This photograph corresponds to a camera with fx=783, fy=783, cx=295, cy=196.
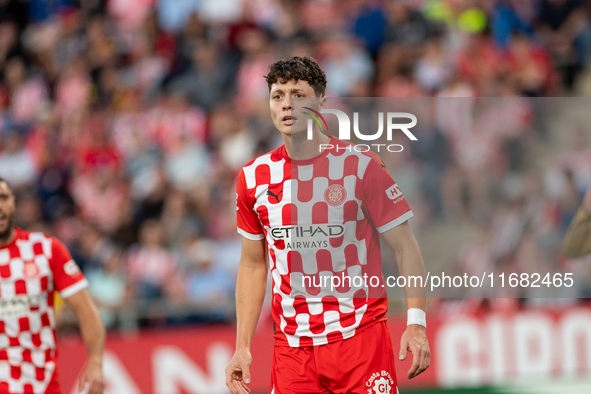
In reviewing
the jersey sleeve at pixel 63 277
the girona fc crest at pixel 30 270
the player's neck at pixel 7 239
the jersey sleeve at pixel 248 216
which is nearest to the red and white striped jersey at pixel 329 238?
the jersey sleeve at pixel 248 216

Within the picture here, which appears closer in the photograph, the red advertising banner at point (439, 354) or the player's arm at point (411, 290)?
the player's arm at point (411, 290)

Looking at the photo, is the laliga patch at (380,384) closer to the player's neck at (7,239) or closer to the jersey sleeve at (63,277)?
the jersey sleeve at (63,277)

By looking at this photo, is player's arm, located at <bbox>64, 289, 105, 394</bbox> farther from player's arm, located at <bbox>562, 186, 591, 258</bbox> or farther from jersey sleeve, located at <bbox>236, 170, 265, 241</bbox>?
player's arm, located at <bbox>562, 186, 591, 258</bbox>

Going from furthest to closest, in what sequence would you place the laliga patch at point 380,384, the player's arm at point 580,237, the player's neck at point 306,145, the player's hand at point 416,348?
the player's arm at point 580,237 → the player's neck at point 306,145 → the laliga patch at point 380,384 → the player's hand at point 416,348

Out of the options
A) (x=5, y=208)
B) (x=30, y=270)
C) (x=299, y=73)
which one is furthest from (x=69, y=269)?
(x=299, y=73)

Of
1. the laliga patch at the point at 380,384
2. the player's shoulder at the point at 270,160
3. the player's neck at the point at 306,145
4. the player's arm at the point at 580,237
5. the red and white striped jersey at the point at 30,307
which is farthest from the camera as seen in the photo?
the red and white striped jersey at the point at 30,307

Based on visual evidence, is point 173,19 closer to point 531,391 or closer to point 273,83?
point 531,391

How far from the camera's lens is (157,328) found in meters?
9.22

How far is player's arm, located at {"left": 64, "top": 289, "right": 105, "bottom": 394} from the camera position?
526 cm

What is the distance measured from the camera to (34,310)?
5.25 metres

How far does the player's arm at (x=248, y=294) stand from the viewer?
412 centimetres

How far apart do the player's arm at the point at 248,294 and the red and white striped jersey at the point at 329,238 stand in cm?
15

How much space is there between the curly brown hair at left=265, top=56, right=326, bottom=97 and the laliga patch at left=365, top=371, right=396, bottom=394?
146 centimetres

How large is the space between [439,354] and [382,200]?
531 centimetres
